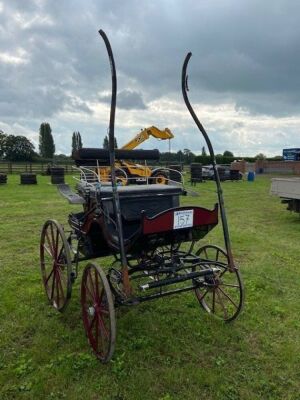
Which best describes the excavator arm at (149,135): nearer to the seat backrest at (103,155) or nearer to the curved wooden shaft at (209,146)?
the seat backrest at (103,155)

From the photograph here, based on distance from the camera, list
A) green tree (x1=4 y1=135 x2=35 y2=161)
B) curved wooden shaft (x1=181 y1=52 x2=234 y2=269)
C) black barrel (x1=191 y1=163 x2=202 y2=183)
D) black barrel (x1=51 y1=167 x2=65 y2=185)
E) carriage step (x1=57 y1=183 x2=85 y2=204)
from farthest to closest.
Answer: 1. green tree (x1=4 y1=135 x2=35 y2=161)
2. black barrel (x1=191 y1=163 x2=202 y2=183)
3. black barrel (x1=51 y1=167 x2=65 y2=185)
4. carriage step (x1=57 y1=183 x2=85 y2=204)
5. curved wooden shaft (x1=181 y1=52 x2=234 y2=269)

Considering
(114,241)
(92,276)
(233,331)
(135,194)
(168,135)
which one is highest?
(168,135)

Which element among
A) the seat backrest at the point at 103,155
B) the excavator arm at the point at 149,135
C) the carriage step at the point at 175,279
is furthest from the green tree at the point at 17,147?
the carriage step at the point at 175,279

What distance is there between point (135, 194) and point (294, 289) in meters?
2.78

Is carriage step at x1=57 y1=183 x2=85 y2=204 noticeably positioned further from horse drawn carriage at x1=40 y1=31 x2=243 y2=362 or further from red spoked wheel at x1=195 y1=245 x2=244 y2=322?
red spoked wheel at x1=195 y1=245 x2=244 y2=322

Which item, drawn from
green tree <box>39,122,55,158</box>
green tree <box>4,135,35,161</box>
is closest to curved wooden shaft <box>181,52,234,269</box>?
green tree <box>4,135,35,161</box>

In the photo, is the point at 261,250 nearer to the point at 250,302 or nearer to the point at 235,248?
the point at 235,248

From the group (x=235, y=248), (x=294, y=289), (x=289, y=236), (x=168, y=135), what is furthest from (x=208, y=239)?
(x=168, y=135)

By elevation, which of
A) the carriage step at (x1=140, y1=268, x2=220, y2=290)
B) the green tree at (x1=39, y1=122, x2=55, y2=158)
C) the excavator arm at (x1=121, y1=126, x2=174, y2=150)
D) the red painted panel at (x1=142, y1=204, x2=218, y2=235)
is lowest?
the carriage step at (x1=140, y1=268, x2=220, y2=290)

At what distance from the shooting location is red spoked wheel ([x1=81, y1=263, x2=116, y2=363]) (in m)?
3.39

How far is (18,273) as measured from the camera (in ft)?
19.4

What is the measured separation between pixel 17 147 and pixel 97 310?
74.1m

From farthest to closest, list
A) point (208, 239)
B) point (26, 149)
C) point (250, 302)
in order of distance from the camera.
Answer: point (26, 149), point (208, 239), point (250, 302)

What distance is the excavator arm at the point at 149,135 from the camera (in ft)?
64.7
